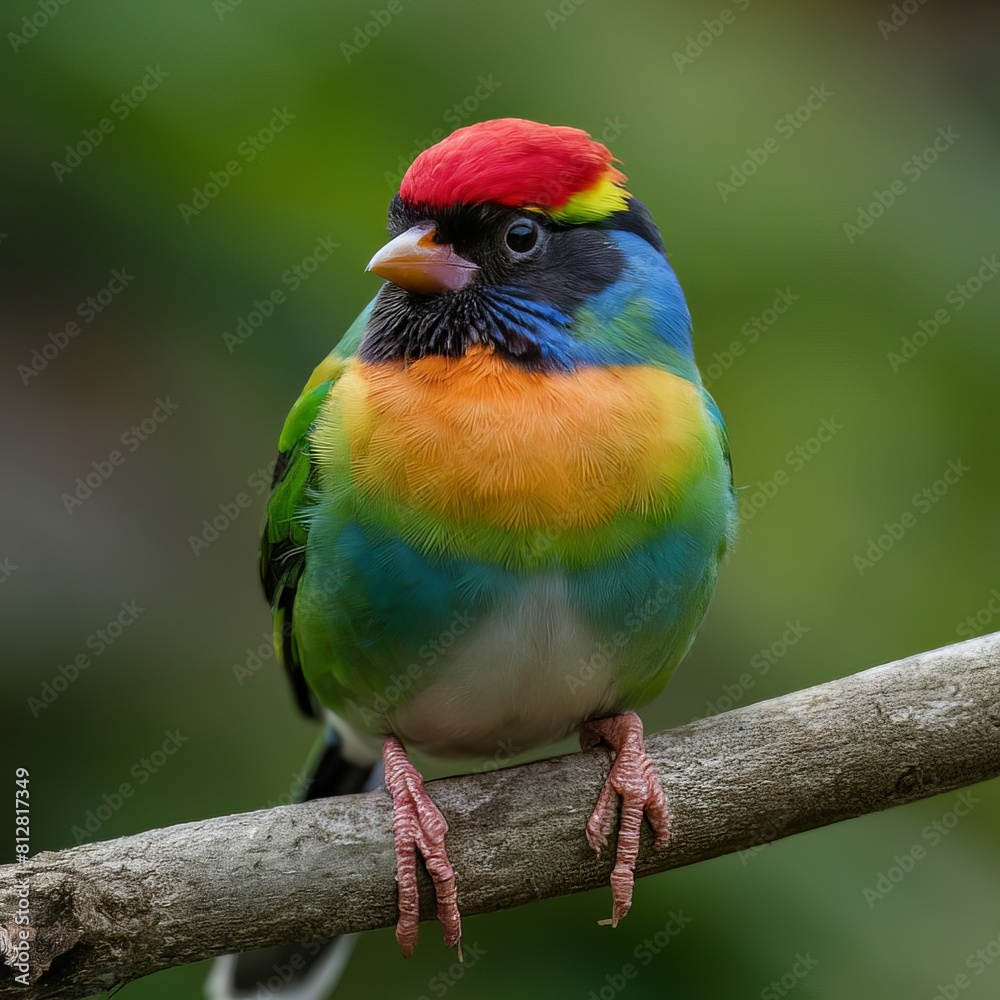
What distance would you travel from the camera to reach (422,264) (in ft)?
8.63

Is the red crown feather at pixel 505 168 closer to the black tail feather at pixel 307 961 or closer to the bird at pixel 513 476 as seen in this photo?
the bird at pixel 513 476

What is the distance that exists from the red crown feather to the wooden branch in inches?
48.0

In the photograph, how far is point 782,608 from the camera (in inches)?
151

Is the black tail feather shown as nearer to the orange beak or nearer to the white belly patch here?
the white belly patch

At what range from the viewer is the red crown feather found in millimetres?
2574

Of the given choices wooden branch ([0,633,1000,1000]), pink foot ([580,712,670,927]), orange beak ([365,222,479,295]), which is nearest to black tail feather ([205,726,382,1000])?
wooden branch ([0,633,1000,1000])

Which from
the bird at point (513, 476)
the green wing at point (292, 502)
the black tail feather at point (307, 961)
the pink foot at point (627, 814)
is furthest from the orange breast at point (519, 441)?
the black tail feather at point (307, 961)

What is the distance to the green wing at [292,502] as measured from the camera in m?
2.90

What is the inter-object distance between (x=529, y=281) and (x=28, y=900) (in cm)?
158

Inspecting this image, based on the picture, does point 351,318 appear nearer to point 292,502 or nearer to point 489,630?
point 292,502

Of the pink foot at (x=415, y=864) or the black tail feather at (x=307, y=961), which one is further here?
the black tail feather at (x=307, y=961)

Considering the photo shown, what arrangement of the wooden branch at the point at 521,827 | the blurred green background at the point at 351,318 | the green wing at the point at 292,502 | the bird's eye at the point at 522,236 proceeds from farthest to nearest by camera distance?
the blurred green background at the point at 351,318
the green wing at the point at 292,502
the bird's eye at the point at 522,236
the wooden branch at the point at 521,827

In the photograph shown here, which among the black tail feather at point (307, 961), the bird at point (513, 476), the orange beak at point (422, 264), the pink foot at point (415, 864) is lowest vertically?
the black tail feather at point (307, 961)

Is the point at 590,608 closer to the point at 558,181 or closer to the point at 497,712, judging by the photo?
the point at 497,712
